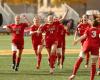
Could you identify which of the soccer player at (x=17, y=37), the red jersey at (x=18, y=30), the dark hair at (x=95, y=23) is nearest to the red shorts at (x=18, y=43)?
the soccer player at (x=17, y=37)

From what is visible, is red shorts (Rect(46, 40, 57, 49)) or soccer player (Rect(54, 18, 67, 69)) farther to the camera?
soccer player (Rect(54, 18, 67, 69))

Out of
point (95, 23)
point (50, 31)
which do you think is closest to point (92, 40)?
point (95, 23)

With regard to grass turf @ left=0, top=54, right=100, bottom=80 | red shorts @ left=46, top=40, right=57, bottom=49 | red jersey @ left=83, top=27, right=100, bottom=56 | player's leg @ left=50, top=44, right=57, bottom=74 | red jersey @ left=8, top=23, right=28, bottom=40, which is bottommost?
grass turf @ left=0, top=54, right=100, bottom=80

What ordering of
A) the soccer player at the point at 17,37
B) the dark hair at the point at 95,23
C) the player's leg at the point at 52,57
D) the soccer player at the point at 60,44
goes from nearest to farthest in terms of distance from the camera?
the dark hair at the point at 95,23
the player's leg at the point at 52,57
the soccer player at the point at 17,37
the soccer player at the point at 60,44

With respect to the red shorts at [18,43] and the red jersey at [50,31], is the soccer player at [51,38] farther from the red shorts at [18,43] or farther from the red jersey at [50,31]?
the red shorts at [18,43]

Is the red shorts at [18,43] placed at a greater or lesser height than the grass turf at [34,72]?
greater

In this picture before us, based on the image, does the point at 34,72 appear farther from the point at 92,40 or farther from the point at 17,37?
the point at 92,40

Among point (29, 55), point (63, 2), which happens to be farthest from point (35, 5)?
point (29, 55)

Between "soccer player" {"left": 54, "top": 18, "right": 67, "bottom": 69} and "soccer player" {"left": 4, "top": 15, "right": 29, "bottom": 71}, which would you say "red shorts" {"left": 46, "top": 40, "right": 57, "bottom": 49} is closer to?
"soccer player" {"left": 4, "top": 15, "right": 29, "bottom": 71}

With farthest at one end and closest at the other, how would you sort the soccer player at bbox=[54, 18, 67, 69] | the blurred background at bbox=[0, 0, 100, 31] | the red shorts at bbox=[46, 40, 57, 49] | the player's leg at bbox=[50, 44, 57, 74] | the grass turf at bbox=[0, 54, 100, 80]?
1. the blurred background at bbox=[0, 0, 100, 31]
2. the soccer player at bbox=[54, 18, 67, 69]
3. the red shorts at bbox=[46, 40, 57, 49]
4. the player's leg at bbox=[50, 44, 57, 74]
5. the grass turf at bbox=[0, 54, 100, 80]

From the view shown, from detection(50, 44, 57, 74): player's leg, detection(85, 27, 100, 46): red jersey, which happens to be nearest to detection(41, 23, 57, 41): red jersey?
detection(50, 44, 57, 74): player's leg

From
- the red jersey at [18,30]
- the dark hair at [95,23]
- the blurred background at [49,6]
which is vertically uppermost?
the dark hair at [95,23]

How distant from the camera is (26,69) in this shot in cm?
2294

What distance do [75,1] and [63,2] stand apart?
172 centimetres
